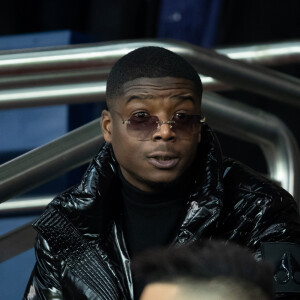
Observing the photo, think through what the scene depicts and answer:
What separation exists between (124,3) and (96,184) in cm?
216

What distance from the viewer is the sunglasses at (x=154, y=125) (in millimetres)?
A: 1874

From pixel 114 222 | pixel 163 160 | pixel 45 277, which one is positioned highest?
pixel 163 160

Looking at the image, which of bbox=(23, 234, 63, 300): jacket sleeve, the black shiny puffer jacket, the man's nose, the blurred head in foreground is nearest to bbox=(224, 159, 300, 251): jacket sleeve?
the black shiny puffer jacket

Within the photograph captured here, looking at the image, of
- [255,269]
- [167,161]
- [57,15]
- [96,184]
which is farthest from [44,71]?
[57,15]

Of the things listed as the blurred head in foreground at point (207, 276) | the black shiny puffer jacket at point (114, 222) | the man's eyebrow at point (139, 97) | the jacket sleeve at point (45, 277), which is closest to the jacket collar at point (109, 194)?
the black shiny puffer jacket at point (114, 222)

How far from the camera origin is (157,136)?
73.3 inches

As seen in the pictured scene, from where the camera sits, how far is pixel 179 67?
192 cm

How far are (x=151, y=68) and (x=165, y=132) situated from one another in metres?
0.17

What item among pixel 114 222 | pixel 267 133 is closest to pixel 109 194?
pixel 114 222

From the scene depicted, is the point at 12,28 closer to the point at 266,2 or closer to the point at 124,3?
the point at 124,3

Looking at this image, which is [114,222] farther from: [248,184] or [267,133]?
[267,133]

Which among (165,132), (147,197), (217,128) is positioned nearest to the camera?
(165,132)

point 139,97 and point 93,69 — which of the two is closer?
point 139,97

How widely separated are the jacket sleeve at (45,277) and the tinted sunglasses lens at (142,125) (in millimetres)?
384
